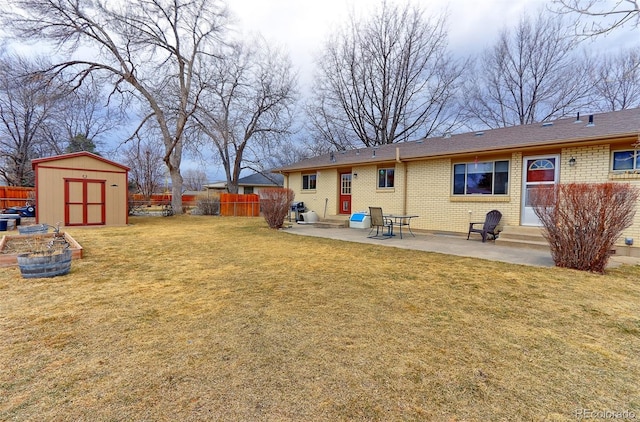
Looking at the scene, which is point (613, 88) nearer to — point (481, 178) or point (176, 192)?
point (481, 178)

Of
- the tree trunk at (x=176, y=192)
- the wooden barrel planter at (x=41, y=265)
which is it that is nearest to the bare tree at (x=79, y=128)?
the tree trunk at (x=176, y=192)

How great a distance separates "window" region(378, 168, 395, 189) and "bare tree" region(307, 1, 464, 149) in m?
11.7

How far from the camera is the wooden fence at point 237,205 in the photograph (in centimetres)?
2059

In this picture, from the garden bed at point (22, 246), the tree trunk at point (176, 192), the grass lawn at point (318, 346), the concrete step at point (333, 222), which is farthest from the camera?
the tree trunk at point (176, 192)

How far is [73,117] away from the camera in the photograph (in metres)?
27.8

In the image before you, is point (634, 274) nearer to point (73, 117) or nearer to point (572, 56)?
point (572, 56)

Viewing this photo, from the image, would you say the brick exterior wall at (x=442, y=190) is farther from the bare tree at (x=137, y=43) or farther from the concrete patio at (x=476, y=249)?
the bare tree at (x=137, y=43)

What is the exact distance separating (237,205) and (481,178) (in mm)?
15493

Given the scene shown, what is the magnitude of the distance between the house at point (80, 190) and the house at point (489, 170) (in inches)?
380

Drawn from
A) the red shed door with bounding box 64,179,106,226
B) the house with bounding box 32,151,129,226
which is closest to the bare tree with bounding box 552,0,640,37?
the house with bounding box 32,151,129,226

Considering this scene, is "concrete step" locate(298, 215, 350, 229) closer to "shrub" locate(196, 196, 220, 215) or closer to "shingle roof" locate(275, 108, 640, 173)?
"shingle roof" locate(275, 108, 640, 173)

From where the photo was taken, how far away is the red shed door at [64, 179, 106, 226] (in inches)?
496

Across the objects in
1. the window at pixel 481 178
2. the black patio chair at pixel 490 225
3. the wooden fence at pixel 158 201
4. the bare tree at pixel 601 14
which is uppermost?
the bare tree at pixel 601 14

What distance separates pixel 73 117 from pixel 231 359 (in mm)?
35098
